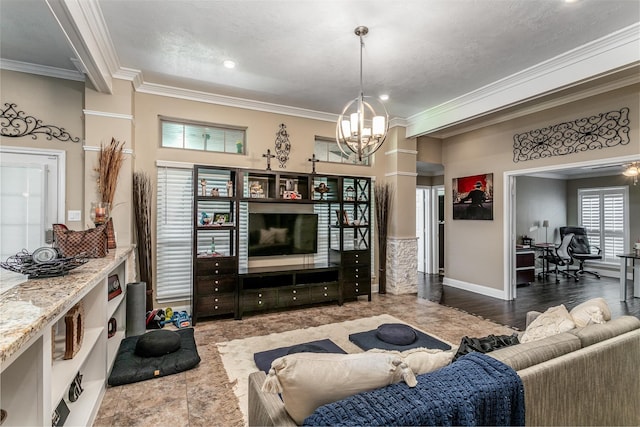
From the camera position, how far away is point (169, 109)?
4.43 metres

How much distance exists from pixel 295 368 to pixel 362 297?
451 centimetres

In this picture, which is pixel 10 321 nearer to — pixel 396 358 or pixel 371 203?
pixel 396 358

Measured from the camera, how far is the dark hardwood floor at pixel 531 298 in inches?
179

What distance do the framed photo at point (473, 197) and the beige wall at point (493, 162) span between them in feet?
0.34

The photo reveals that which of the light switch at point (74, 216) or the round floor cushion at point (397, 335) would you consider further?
the light switch at point (74, 216)

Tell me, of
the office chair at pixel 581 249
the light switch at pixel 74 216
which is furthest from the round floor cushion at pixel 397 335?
the office chair at pixel 581 249

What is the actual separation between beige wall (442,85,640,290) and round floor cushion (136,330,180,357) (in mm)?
5094

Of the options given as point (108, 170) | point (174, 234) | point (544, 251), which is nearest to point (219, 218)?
point (174, 234)

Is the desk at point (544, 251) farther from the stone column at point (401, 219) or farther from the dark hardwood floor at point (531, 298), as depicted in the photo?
the stone column at point (401, 219)

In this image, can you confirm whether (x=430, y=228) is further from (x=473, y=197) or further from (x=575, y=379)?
(x=575, y=379)

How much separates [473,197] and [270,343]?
4608 millimetres

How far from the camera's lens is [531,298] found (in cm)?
541

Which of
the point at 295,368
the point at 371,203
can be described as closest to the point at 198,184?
the point at 371,203

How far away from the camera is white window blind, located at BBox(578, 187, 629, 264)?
7.62m
